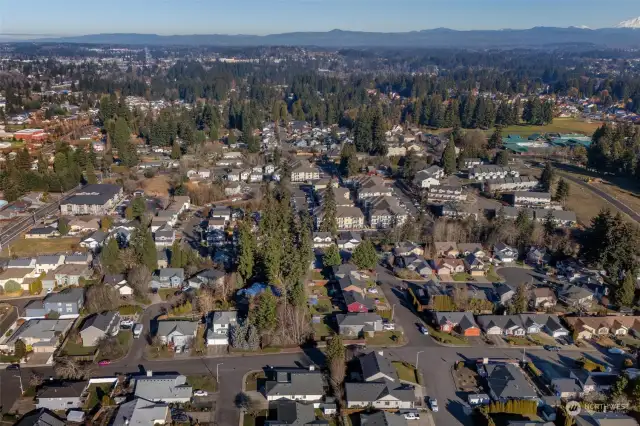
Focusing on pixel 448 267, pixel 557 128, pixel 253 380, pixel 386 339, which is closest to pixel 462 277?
pixel 448 267

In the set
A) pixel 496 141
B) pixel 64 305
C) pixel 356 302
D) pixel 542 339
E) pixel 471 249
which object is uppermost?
pixel 496 141

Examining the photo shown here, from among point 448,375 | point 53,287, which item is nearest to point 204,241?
point 53,287

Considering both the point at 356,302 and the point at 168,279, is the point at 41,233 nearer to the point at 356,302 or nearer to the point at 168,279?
the point at 168,279

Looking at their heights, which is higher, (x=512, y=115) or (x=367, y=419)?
(x=512, y=115)

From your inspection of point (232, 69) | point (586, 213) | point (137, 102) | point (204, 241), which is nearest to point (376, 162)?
point (586, 213)

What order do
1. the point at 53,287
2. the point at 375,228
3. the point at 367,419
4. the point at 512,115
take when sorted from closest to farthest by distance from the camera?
the point at 367,419 → the point at 53,287 → the point at 375,228 → the point at 512,115

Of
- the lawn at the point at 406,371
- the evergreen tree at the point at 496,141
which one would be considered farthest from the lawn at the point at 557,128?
the lawn at the point at 406,371

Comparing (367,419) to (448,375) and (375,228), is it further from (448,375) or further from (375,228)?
(375,228)

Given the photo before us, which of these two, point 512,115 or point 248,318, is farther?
point 512,115

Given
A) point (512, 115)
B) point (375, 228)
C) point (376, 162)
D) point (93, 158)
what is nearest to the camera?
point (375, 228)
